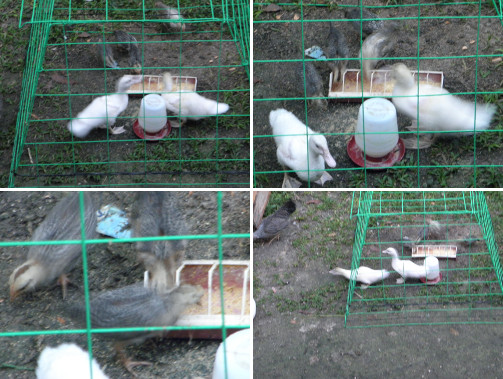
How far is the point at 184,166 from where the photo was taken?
3.32 metres

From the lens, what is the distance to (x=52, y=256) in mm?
2770

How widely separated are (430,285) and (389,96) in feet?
3.68

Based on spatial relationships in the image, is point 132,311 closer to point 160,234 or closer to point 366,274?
point 160,234

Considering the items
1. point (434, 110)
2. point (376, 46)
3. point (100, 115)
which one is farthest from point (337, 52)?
point (100, 115)

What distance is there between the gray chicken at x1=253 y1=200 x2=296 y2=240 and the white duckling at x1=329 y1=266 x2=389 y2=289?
1.46 feet

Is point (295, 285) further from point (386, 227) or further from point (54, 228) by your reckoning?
point (54, 228)

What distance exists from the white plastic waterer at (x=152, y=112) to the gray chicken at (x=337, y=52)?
41.4 inches

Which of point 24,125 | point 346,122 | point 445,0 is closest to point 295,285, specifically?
point 346,122

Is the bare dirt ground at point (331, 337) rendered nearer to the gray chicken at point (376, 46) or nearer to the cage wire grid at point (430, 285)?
the cage wire grid at point (430, 285)

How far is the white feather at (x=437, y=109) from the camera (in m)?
3.04

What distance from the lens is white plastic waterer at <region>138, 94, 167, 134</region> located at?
3.28m

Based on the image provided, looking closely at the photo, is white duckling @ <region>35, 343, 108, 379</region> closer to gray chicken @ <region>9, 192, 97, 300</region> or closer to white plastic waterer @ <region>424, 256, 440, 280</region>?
gray chicken @ <region>9, 192, 97, 300</region>

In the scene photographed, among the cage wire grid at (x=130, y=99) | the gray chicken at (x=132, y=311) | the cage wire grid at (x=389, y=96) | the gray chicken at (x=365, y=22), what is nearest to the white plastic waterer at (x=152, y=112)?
the cage wire grid at (x=130, y=99)

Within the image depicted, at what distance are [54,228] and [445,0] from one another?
3108 millimetres
